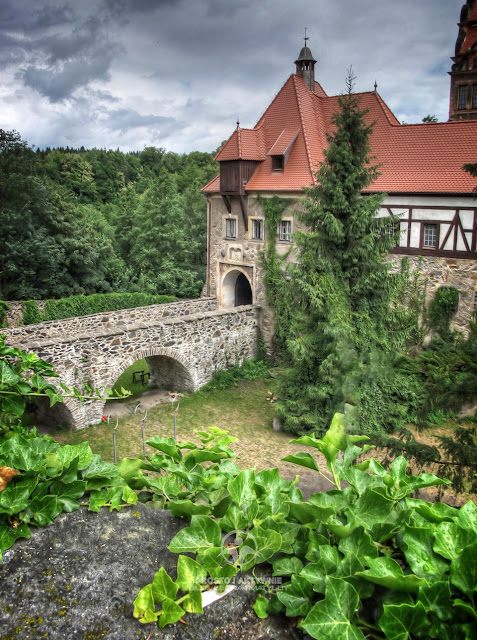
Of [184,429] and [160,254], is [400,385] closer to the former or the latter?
[184,429]

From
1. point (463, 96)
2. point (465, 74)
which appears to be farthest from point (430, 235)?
point (465, 74)

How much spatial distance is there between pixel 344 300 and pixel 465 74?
52.0 ft

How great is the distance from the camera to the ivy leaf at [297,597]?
135 cm

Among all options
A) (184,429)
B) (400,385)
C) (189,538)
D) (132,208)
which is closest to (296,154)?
(400,385)

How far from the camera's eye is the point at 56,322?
17609 millimetres

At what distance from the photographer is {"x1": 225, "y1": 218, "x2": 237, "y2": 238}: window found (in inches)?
793

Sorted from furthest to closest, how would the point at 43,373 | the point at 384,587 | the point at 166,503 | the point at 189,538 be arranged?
the point at 43,373
the point at 166,503
the point at 189,538
the point at 384,587

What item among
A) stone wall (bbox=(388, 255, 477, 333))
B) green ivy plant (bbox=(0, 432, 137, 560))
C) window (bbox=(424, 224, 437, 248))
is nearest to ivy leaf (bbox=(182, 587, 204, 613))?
green ivy plant (bbox=(0, 432, 137, 560))

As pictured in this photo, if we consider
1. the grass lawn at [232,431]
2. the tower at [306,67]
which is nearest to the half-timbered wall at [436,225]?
the grass lawn at [232,431]

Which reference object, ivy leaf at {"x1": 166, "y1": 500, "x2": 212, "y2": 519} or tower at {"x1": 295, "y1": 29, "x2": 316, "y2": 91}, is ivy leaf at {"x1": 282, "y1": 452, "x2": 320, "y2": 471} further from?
tower at {"x1": 295, "y1": 29, "x2": 316, "y2": 91}

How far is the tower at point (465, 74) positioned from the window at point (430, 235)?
33.0ft

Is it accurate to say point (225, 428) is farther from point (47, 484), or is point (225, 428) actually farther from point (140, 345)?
point (47, 484)

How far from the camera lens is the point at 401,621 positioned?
1.20m

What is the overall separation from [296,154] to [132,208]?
21.9 metres
